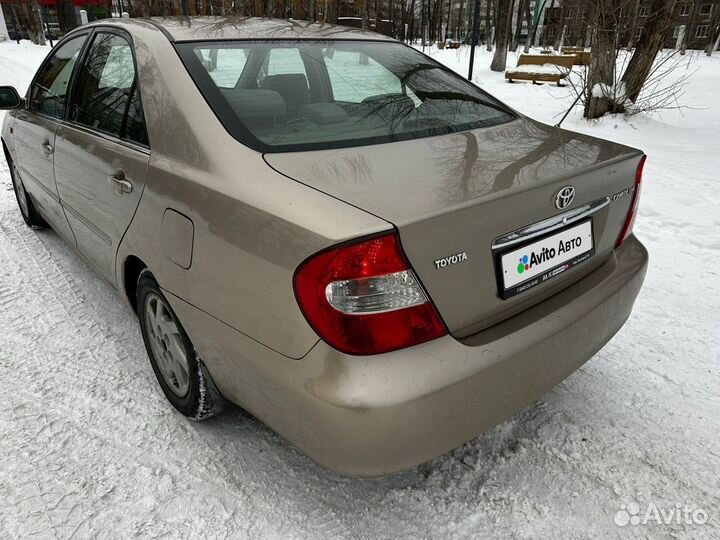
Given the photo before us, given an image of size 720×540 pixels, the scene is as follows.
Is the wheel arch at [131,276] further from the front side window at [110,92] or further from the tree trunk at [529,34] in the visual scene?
the tree trunk at [529,34]

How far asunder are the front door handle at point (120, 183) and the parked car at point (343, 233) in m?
A: 0.01

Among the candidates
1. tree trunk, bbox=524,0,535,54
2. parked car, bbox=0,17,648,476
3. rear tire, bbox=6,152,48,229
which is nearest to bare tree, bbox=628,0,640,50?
parked car, bbox=0,17,648,476

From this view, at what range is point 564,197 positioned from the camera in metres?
1.70

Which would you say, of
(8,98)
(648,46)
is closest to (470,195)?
(8,98)

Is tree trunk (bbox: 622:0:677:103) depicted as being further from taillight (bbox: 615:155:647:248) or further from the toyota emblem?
the toyota emblem

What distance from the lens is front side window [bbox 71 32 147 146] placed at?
216 centimetres

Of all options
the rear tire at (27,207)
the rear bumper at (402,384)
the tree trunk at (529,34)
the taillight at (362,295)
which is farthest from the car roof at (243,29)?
the tree trunk at (529,34)

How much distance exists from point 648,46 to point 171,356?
8.15 metres

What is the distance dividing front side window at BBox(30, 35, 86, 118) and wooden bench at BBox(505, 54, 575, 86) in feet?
41.3

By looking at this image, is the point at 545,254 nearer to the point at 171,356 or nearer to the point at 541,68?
the point at 171,356

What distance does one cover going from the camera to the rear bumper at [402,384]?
1398 mm

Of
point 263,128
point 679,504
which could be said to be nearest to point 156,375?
point 263,128

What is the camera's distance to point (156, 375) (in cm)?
239

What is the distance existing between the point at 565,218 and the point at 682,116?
9.59 metres
